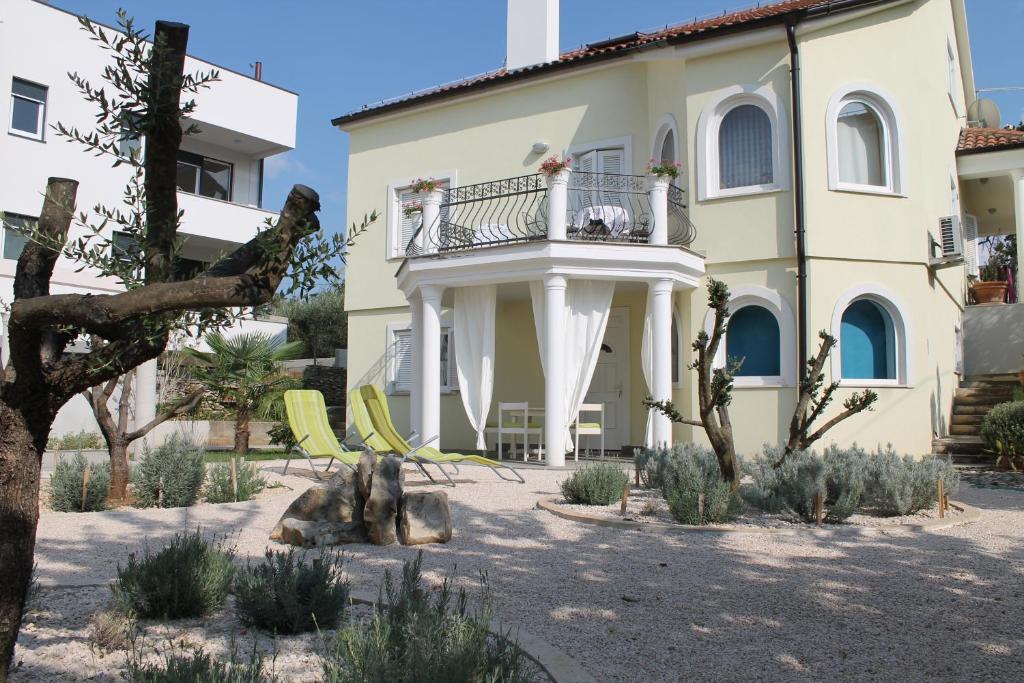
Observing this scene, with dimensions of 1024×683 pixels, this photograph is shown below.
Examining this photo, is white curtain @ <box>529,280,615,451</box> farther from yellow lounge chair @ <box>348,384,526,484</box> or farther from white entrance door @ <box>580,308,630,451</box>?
yellow lounge chair @ <box>348,384,526,484</box>

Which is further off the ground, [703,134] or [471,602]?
[703,134]

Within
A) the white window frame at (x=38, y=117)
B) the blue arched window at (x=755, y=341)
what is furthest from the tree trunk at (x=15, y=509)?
the white window frame at (x=38, y=117)

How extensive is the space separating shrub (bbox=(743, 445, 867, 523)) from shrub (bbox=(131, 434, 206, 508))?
5760 mm

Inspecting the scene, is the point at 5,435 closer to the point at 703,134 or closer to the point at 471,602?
the point at 471,602

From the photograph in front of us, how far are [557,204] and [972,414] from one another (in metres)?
8.46

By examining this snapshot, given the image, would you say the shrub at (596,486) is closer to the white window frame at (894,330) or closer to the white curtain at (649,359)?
the white curtain at (649,359)

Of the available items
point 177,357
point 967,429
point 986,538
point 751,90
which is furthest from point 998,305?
point 177,357

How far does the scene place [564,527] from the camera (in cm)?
766

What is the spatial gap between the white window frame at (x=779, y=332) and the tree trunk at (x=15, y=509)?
35.9 feet

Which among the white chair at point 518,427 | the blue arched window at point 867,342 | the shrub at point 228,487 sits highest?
the blue arched window at point 867,342

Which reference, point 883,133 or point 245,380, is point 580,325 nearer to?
point 883,133

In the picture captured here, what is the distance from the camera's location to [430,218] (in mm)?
14531

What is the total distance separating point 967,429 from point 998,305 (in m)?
4.86

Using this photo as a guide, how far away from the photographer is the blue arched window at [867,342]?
44.4 ft
